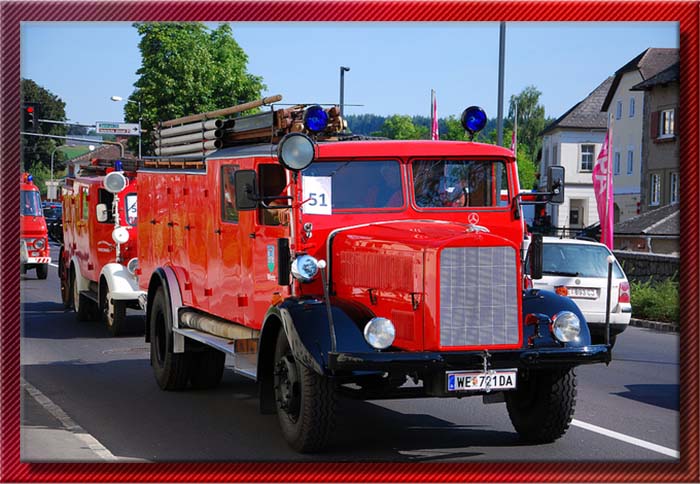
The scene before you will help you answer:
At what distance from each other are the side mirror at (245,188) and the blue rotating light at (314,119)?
0.59 m

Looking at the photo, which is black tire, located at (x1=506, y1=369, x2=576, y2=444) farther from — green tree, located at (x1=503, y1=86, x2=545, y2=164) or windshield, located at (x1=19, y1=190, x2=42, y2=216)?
green tree, located at (x1=503, y1=86, x2=545, y2=164)

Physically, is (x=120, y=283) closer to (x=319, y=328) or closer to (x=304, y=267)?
(x=304, y=267)

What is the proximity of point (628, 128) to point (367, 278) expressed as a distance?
56665mm

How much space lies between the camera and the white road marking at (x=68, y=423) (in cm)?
903

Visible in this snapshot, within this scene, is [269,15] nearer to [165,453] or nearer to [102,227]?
[165,453]

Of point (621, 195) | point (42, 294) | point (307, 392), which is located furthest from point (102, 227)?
point (621, 195)

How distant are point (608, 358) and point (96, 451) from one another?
3.90 metres

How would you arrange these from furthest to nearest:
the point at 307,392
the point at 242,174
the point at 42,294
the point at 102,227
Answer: the point at 42,294, the point at 102,227, the point at 242,174, the point at 307,392

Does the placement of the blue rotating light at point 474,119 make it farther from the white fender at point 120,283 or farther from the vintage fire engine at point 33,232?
the vintage fire engine at point 33,232

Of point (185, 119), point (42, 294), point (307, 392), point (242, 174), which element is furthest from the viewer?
point (42, 294)

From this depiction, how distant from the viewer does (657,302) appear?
2203cm

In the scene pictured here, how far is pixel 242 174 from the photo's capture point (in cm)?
958

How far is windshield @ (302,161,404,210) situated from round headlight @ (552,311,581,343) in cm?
167

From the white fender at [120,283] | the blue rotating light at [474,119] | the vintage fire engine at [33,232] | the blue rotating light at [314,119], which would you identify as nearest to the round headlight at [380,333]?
the blue rotating light at [314,119]
